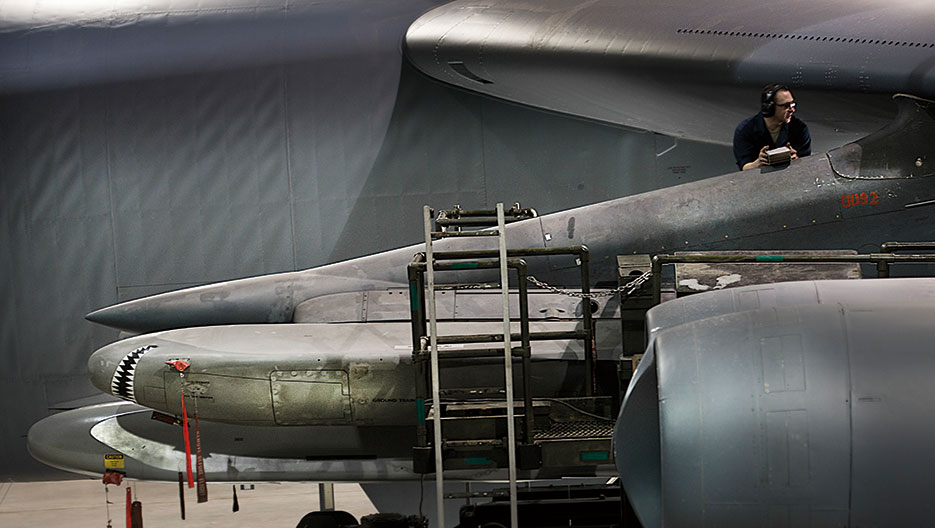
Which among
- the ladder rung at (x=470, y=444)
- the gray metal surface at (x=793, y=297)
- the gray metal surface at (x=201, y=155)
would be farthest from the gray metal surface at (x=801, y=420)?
the gray metal surface at (x=201, y=155)

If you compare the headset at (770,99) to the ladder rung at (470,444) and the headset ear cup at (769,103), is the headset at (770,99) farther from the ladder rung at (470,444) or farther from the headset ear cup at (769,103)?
the ladder rung at (470,444)

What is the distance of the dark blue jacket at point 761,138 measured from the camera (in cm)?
573

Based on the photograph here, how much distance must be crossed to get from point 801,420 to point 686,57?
13.5 feet

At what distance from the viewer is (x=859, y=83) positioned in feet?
19.0

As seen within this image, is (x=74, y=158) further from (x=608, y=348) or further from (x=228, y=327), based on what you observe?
(x=608, y=348)

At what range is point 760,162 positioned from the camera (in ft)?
18.4

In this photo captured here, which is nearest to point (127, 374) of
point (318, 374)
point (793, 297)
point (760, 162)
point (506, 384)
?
point (318, 374)

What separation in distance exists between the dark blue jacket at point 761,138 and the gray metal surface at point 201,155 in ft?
5.49

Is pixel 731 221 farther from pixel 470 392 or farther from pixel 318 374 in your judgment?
pixel 318 374

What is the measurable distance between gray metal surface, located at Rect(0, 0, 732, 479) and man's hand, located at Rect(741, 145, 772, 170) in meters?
1.76

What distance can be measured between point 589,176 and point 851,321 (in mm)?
4383

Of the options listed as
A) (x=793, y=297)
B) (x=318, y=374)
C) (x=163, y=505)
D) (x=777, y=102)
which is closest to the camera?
(x=793, y=297)

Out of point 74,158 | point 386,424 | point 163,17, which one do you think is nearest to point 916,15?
Answer: point 386,424

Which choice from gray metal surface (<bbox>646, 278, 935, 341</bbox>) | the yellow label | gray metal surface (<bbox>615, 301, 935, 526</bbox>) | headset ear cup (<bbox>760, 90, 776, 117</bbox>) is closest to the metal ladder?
gray metal surface (<bbox>646, 278, 935, 341</bbox>)
